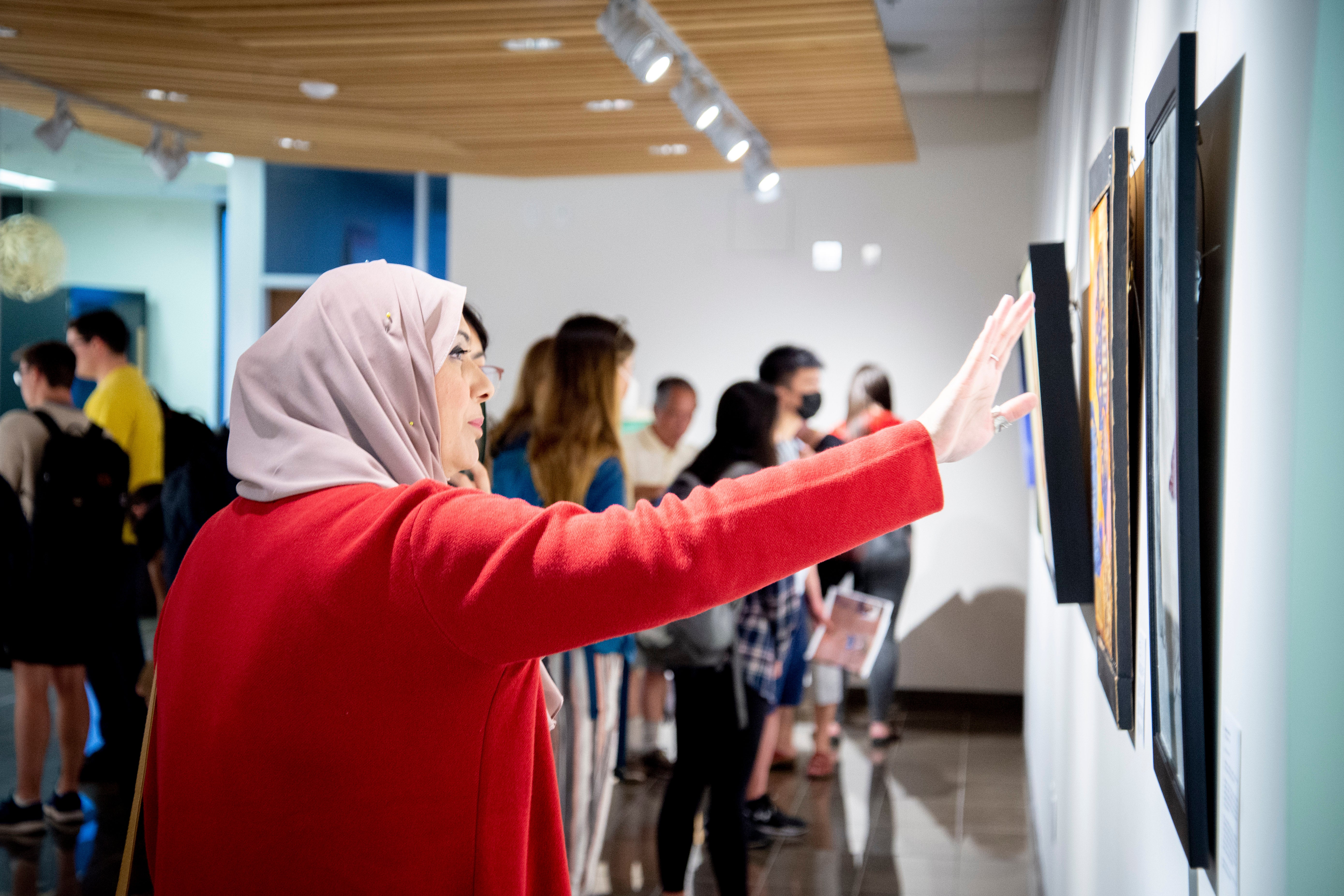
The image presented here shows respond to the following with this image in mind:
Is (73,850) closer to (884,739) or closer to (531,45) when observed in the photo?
(531,45)

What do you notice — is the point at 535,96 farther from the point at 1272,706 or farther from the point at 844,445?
the point at 1272,706

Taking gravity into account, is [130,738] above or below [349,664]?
below

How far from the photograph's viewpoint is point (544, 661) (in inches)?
133

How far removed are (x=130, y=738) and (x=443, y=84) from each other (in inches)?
124

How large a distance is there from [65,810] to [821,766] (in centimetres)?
324

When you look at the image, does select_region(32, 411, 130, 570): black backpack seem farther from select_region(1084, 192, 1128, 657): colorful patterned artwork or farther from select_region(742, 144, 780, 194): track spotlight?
select_region(1084, 192, 1128, 657): colorful patterned artwork

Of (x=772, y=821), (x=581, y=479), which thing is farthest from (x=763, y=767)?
(x=581, y=479)

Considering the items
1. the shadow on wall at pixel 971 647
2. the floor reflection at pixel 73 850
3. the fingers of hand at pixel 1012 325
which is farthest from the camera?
the shadow on wall at pixel 971 647

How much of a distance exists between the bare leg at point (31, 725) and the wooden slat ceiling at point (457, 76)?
247cm

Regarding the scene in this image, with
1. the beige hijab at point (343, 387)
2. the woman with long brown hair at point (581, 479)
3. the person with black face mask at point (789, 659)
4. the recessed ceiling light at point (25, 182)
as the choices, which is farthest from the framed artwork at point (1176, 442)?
the recessed ceiling light at point (25, 182)

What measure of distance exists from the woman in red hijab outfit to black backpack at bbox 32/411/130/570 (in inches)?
144

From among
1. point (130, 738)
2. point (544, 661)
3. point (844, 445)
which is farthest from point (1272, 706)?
point (130, 738)

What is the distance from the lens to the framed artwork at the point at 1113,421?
136 centimetres

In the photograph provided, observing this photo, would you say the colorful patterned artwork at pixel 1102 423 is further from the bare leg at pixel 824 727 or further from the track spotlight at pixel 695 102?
the bare leg at pixel 824 727
